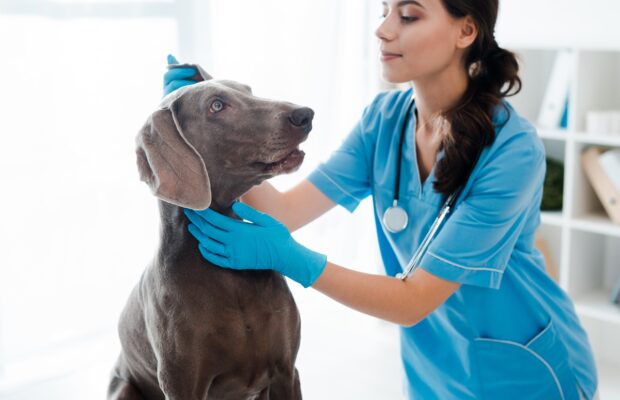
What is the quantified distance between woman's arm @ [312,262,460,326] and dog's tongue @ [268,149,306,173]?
352 millimetres

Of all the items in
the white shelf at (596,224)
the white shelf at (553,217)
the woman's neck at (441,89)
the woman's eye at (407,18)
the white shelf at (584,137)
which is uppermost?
the woman's eye at (407,18)

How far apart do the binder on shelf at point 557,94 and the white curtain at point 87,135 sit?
34.6 inches

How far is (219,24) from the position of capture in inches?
119

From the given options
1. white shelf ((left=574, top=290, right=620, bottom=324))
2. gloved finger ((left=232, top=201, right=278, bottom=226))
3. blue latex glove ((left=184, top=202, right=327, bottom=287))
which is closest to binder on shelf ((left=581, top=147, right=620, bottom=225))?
white shelf ((left=574, top=290, right=620, bottom=324))

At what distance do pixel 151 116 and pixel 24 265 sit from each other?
1.73m

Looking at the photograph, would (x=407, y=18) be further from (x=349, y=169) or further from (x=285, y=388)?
(x=285, y=388)

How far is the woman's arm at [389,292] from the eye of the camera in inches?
62.6

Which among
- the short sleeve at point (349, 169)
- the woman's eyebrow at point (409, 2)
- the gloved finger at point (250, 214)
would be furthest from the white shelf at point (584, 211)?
the gloved finger at point (250, 214)

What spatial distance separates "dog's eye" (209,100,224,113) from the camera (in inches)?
51.0

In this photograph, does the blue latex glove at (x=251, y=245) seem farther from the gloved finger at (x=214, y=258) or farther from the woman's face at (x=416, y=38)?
the woman's face at (x=416, y=38)

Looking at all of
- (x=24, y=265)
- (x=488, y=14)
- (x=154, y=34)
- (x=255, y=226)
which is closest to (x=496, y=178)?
(x=488, y=14)

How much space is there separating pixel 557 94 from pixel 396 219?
1.45m

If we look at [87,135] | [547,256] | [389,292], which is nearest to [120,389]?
[389,292]

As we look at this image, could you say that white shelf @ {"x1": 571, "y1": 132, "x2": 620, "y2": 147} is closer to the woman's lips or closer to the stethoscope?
the stethoscope
